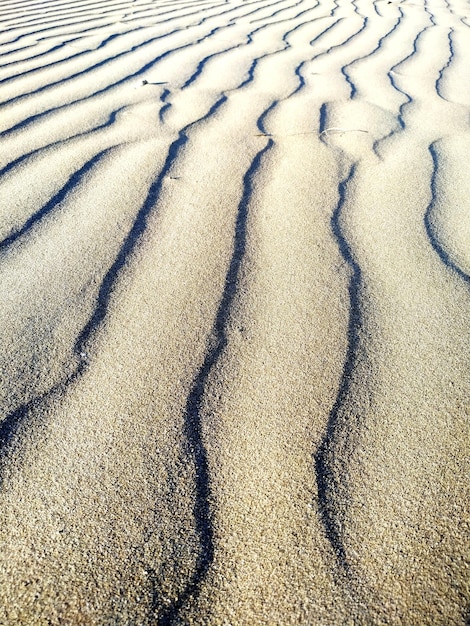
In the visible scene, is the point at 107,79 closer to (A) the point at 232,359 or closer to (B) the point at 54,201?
(B) the point at 54,201

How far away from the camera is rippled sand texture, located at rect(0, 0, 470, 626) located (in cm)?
80

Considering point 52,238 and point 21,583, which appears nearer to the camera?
point 21,583

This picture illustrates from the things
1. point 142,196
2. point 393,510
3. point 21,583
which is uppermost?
point 142,196


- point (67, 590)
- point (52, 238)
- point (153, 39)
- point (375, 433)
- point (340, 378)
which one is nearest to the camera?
point (67, 590)

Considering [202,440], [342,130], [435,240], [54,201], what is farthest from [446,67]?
[202,440]

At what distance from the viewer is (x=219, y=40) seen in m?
3.40

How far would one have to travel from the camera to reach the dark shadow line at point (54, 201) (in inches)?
60.6

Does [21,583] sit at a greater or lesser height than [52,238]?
lesser

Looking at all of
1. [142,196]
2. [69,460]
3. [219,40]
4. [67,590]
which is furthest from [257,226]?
[219,40]

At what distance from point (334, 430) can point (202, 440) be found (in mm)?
238

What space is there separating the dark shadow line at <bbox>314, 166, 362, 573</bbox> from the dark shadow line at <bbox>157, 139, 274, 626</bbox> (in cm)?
18

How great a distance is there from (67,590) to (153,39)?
10.8 feet

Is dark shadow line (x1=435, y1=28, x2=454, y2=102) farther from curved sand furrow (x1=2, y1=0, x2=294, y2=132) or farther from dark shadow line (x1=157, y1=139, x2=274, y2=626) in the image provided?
dark shadow line (x1=157, y1=139, x2=274, y2=626)

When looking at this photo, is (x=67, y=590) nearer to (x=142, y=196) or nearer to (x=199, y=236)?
(x=199, y=236)
